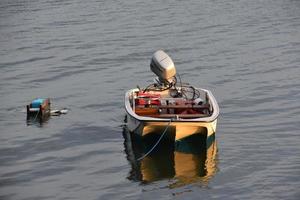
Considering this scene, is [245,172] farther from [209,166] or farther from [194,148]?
[194,148]

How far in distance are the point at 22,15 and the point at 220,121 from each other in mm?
39514

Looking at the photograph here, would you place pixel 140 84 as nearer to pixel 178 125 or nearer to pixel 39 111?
pixel 39 111

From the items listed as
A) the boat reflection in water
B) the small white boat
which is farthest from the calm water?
the small white boat

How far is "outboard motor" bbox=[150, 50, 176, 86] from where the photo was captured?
97.7 ft

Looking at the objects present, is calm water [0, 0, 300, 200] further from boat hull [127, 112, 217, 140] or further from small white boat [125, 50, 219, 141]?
small white boat [125, 50, 219, 141]

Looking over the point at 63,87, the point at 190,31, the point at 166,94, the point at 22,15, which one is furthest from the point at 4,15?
the point at 166,94

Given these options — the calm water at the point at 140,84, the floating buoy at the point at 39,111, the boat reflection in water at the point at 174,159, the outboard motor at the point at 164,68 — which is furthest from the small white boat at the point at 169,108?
the floating buoy at the point at 39,111

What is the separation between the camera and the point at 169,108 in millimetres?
27000

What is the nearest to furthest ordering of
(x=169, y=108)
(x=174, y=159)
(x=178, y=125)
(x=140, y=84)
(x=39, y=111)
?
(x=178, y=125), (x=174, y=159), (x=169, y=108), (x=39, y=111), (x=140, y=84)

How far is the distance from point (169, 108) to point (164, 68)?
127 inches

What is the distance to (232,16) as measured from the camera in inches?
2409

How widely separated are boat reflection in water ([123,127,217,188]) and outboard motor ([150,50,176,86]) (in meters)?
3.75

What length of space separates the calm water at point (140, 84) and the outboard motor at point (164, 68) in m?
3.11

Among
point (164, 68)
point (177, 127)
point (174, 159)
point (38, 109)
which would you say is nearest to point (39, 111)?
point (38, 109)
